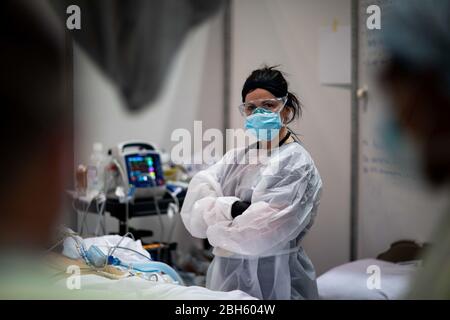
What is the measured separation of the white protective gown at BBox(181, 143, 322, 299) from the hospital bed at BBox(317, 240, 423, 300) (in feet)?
1.06

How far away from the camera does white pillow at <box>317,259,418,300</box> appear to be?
196 centimetres

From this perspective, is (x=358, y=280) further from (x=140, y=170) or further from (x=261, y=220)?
(x=140, y=170)

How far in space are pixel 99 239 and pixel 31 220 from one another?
10.5 inches

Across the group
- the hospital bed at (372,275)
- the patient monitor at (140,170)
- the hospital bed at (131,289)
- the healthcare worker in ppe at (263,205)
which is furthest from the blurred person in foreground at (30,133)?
the hospital bed at (372,275)

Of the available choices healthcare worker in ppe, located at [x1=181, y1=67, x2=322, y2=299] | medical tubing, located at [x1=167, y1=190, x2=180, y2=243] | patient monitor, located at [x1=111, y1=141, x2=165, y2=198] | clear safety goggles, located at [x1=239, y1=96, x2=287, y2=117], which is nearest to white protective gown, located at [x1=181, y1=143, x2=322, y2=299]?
healthcare worker in ppe, located at [x1=181, y1=67, x2=322, y2=299]

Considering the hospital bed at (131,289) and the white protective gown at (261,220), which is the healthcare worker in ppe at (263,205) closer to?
the white protective gown at (261,220)

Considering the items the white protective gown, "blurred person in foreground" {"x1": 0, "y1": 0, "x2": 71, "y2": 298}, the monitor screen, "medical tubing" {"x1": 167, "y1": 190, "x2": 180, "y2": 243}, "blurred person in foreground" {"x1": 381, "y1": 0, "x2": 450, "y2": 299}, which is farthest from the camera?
the monitor screen

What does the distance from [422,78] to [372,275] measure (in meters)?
0.89

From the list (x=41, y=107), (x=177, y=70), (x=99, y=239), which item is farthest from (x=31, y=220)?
(x=177, y=70)

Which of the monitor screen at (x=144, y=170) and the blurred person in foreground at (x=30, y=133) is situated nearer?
the blurred person in foreground at (x=30, y=133)

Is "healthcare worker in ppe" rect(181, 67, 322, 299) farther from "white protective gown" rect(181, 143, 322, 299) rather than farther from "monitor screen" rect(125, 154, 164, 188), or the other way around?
"monitor screen" rect(125, 154, 164, 188)

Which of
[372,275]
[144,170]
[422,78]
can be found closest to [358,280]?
[372,275]

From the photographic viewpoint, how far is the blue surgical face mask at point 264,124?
5.40ft

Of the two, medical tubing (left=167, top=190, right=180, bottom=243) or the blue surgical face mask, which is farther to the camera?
medical tubing (left=167, top=190, right=180, bottom=243)
